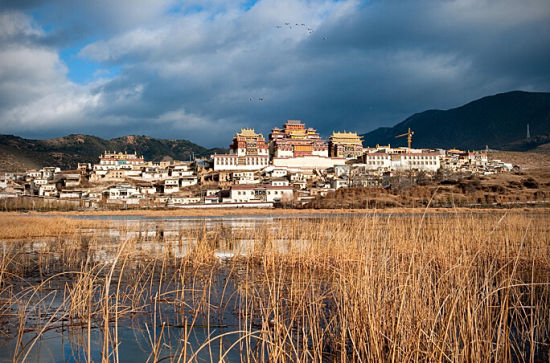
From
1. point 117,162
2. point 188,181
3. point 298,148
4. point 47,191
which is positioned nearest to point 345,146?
point 298,148

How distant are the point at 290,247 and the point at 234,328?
4.98 meters

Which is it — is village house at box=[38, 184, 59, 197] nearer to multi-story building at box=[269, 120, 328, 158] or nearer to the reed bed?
multi-story building at box=[269, 120, 328, 158]

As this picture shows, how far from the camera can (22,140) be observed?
184 metres

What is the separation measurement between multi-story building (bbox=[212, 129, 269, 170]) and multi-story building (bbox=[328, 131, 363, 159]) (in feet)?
59.0

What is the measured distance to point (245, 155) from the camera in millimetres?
94188

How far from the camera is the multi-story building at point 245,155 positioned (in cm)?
9169

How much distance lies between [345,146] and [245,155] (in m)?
25.8

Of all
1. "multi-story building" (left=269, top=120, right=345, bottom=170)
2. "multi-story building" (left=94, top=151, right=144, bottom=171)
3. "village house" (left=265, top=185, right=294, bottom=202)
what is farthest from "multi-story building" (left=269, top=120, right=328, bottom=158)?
"multi-story building" (left=94, top=151, right=144, bottom=171)

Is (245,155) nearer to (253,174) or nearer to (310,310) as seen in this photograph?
(253,174)

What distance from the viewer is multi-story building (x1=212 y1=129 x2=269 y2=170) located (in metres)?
91.7

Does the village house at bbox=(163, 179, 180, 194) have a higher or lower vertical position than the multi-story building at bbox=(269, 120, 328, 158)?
lower

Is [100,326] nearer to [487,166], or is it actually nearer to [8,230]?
[8,230]

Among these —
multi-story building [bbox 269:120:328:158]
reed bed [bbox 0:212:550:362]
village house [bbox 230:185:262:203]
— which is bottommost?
village house [bbox 230:185:262:203]

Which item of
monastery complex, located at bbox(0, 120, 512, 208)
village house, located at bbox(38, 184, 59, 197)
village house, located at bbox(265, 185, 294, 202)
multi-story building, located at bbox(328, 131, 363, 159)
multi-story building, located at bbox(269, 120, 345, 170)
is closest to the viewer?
village house, located at bbox(265, 185, 294, 202)
